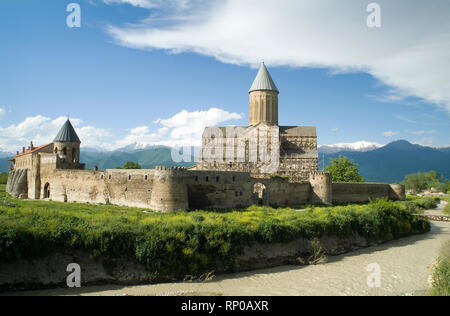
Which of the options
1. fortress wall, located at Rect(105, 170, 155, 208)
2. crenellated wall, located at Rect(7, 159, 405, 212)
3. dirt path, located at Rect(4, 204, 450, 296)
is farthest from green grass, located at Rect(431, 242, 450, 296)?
fortress wall, located at Rect(105, 170, 155, 208)

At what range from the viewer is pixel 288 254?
14609 millimetres

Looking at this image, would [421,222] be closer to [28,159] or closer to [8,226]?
[8,226]

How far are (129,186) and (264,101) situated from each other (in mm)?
18047

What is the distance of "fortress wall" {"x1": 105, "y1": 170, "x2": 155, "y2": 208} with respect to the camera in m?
19.7

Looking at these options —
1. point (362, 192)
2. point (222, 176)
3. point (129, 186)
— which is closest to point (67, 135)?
point (129, 186)

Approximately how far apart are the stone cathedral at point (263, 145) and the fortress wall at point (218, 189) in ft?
30.7

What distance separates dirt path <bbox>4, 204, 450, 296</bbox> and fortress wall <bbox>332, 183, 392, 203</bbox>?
11812 millimetres

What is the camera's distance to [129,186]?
20531 mm

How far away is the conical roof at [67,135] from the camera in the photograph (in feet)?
90.2

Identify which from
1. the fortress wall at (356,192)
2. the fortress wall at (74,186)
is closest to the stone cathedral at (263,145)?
the fortress wall at (356,192)

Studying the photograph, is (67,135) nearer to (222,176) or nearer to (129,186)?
(129,186)
